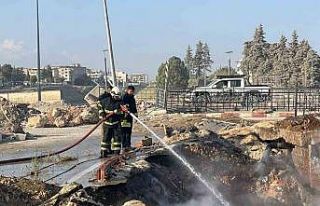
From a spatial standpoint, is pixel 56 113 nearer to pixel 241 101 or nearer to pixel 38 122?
pixel 38 122

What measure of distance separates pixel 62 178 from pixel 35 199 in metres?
2.32

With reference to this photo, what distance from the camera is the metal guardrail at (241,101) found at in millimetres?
29969

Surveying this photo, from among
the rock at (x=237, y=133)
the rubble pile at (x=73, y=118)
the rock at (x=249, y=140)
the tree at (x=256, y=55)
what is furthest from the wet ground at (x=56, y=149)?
the tree at (x=256, y=55)

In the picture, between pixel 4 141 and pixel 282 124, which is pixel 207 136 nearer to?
pixel 282 124

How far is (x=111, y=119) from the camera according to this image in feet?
44.7

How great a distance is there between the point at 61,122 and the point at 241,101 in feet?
30.7

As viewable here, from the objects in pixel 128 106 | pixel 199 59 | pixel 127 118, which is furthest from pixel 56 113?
pixel 199 59

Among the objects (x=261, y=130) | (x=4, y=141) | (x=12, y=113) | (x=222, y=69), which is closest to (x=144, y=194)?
(x=261, y=130)

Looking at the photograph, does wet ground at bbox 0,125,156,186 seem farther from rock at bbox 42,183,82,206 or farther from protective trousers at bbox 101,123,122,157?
rock at bbox 42,183,82,206

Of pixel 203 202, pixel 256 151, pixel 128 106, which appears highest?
pixel 128 106

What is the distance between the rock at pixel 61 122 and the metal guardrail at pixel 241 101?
17.1 ft

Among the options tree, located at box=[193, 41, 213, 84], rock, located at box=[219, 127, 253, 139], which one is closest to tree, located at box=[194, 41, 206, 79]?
tree, located at box=[193, 41, 213, 84]

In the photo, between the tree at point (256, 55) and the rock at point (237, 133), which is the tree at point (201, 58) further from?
the rock at point (237, 133)

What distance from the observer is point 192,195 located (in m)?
11.9
